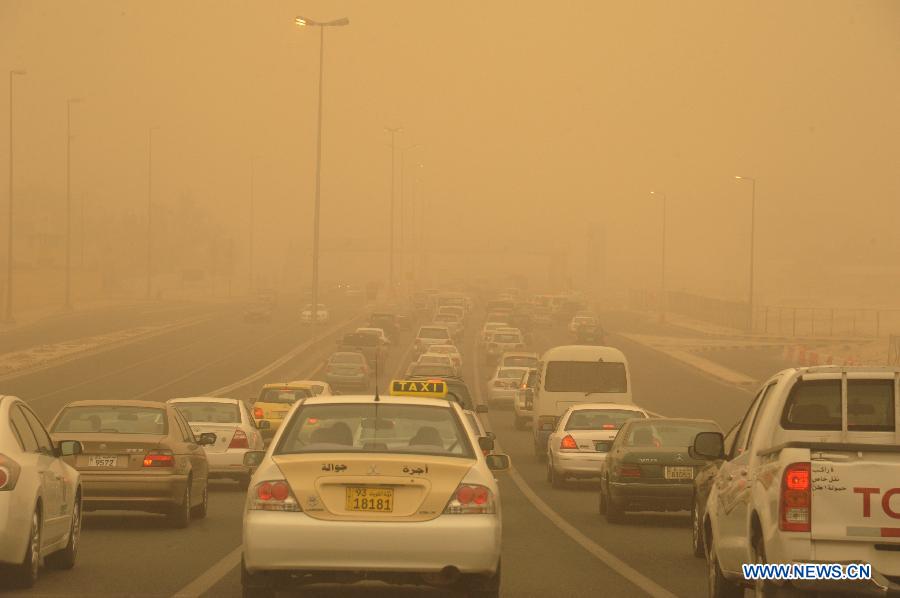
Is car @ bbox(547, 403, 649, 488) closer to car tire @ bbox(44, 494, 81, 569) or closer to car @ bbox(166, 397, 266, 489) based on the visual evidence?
car @ bbox(166, 397, 266, 489)

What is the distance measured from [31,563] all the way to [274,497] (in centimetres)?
295

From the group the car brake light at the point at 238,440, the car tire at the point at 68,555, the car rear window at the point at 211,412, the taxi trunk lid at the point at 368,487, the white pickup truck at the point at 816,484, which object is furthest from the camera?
the car rear window at the point at 211,412

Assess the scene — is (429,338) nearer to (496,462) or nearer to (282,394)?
(282,394)

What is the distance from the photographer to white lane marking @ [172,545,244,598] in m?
12.3

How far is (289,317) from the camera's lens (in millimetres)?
106125

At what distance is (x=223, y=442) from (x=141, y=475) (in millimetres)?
6692

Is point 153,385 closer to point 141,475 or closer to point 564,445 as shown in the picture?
point 564,445

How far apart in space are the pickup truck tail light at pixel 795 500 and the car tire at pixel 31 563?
6310mm

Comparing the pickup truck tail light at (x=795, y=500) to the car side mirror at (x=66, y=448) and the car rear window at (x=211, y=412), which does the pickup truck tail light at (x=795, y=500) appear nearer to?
the car side mirror at (x=66, y=448)

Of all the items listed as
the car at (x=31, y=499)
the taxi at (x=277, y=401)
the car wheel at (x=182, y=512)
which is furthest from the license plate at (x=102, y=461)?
the taxi at (x=277, y=401)

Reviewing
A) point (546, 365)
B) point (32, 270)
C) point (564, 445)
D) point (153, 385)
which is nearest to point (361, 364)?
point (153, 385)

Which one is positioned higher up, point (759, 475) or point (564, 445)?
point (759, 475)

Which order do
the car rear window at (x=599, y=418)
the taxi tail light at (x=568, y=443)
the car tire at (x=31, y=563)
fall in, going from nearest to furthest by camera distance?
the car tire at (x=31, y=563)
the taxi tail light at (x=568, y=443)
the car rear window at (x=599, y=418)

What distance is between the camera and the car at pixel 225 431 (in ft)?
78.4
